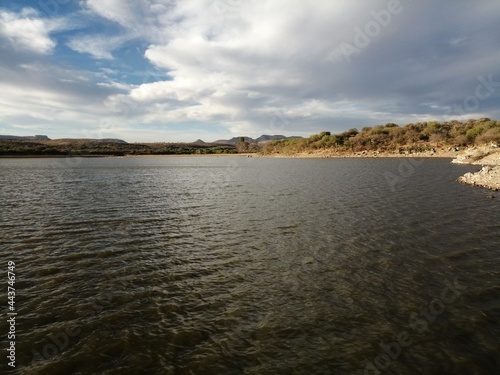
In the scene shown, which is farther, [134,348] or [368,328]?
[368,328]

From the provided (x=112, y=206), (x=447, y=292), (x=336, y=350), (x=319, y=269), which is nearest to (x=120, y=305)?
(x=336, y=350)

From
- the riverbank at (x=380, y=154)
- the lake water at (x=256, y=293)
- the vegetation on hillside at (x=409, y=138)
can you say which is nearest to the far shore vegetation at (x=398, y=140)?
the vegetation on hillside at (x=409, y=138)

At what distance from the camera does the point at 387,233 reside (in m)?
19.9

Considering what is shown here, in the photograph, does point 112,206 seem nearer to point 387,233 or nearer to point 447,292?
point 387,233

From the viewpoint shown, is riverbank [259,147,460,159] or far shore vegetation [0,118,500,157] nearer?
riverbank [259,147,460,159]

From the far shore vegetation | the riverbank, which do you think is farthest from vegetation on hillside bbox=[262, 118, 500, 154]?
the riverbank

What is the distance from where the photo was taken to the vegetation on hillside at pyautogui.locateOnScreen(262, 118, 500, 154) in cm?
11579

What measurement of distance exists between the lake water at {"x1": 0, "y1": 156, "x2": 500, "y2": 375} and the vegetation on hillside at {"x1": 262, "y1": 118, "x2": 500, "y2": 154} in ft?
368

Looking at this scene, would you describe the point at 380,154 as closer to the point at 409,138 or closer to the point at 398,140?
the point at 398,140

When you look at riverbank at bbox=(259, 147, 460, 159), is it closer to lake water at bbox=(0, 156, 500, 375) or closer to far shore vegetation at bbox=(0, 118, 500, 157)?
far shore vegetation at bbox=(0, 118, 500, 157)

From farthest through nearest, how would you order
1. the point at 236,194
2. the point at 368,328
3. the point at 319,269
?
the point at 236,194, the point at 319,269, the point at 368,328

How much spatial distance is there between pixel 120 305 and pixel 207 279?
144 inches

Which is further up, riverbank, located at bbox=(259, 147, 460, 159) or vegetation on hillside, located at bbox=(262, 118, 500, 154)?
vegetation on hillside, located at bbox=(262, 118, 500, 154)

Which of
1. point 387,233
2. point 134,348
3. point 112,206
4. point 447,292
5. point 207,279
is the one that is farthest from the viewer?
point 112,206
